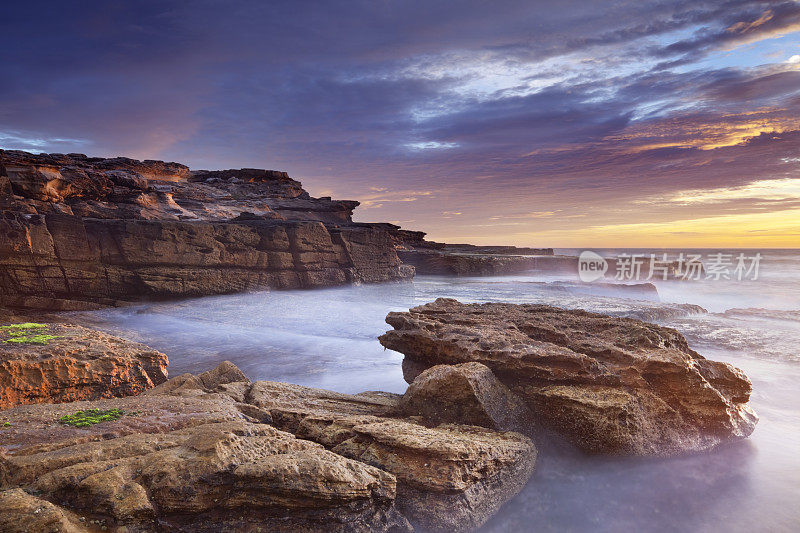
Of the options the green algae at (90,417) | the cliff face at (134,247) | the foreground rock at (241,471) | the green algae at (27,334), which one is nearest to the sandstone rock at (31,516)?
the foreground rock at (241,471)

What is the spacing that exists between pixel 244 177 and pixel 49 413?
1701 inches

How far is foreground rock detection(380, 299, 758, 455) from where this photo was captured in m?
4.65

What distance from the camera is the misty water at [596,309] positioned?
13.1 feet

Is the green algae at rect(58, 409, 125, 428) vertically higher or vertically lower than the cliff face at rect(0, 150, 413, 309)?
lower

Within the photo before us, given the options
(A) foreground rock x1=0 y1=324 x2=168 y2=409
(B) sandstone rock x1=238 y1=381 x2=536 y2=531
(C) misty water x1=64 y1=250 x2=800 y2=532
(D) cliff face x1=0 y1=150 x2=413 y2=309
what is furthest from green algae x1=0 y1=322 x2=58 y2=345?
(D) cliff face x1=0 y1=150 x2=413 y2=309

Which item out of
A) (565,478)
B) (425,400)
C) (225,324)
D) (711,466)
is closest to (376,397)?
(425,400)

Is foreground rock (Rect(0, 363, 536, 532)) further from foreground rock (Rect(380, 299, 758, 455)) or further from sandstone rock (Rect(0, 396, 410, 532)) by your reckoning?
foreground rock (Rect(380, 299, 758, 455))

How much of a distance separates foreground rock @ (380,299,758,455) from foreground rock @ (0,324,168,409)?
13.6ft

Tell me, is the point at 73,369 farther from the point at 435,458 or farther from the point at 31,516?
the point at 435,458

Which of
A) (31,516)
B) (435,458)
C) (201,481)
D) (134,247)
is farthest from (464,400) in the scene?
(134,247)

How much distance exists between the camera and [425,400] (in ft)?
15.8

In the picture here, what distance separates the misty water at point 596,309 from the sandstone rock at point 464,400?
1.86 feet

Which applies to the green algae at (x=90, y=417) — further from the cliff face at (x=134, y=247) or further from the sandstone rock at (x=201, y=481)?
the cliff face at (x=134, y=247)

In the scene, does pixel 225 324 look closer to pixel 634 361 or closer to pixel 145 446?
pixel 145 446
